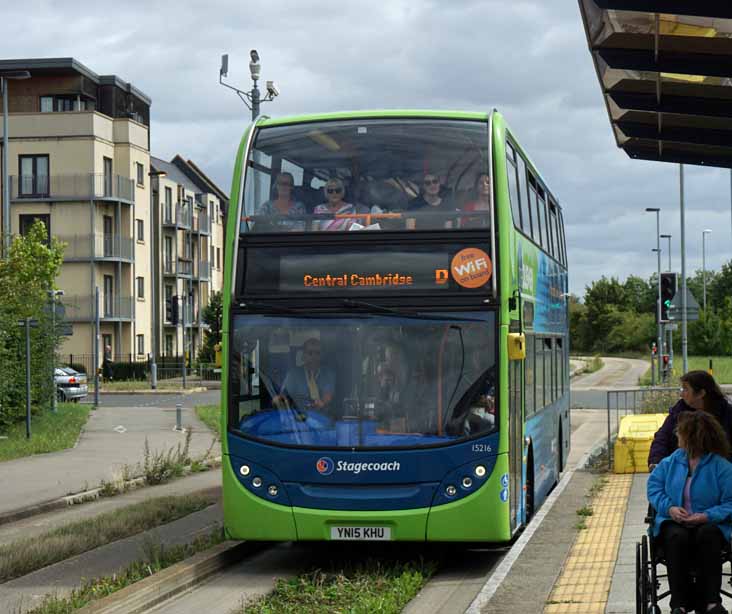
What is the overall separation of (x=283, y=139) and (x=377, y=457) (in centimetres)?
324

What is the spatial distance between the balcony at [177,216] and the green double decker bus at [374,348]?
69.8m

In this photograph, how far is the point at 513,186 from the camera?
13.3m

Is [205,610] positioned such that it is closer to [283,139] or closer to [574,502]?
[283,139]

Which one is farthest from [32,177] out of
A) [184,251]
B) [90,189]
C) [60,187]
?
[184,251]

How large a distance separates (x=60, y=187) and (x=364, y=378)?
5901 cm

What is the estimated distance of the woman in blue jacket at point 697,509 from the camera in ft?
25.2

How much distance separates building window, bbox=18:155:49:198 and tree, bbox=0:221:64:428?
34.7 metres

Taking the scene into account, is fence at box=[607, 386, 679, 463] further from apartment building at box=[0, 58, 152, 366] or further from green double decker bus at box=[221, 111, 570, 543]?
apartment building at box=[0, 58, 152, 366]

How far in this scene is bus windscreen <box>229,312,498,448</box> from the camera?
11766mm

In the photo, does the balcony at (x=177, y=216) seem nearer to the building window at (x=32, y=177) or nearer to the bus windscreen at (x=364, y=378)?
the building window at (x=32, y=177)

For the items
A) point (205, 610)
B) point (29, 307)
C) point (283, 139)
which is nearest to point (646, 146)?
point (283, 139)

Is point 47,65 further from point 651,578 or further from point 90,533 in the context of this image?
point 651,578

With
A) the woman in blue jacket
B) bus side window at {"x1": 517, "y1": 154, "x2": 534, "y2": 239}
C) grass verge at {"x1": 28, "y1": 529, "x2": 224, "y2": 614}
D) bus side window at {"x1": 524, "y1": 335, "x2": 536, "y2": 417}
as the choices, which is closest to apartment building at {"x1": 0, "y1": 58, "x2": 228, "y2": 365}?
bus side window at {"x1": 517, "y1": 154, "x2": 534, "y2": 239}

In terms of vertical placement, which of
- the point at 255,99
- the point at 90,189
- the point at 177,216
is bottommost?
the point at 255,99
